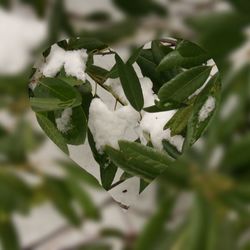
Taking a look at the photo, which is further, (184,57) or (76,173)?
(76,173)

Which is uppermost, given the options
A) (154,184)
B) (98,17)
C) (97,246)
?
(98,17)

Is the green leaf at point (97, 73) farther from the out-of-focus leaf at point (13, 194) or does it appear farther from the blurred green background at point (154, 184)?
the out-of-focus leaf at point (13, 194)

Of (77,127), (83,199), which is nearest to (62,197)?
(83,199)

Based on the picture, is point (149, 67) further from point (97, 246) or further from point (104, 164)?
point (97, 246)

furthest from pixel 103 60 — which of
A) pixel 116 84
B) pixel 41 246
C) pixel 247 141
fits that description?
pixel 41 246

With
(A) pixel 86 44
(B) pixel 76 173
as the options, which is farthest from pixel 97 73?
(B) pixel 76 173

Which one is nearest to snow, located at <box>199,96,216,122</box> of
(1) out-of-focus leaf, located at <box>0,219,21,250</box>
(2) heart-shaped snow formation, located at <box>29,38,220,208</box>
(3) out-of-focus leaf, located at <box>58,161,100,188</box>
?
(2) heart-shaped snow formation, located at <box>29,38,220,208</box>

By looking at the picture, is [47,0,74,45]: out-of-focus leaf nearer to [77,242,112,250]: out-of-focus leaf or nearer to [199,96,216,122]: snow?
[199,96,216,122]: snow

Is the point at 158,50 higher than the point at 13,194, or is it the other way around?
the point at 158,50

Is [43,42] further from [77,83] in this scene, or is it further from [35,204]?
[35,204]
